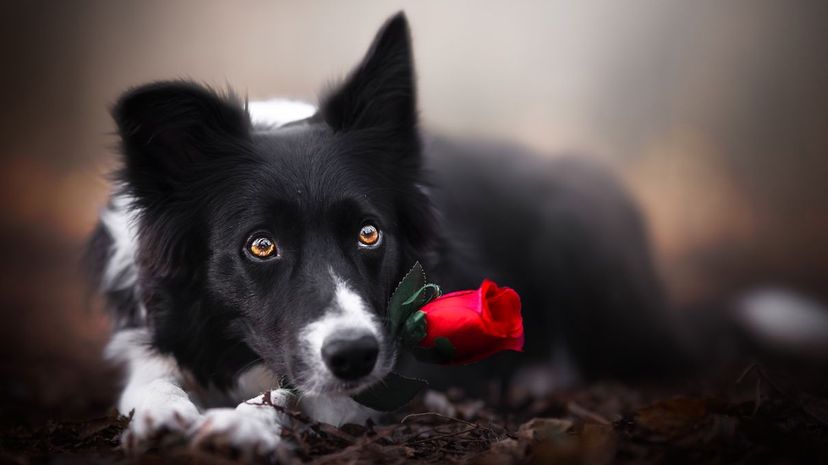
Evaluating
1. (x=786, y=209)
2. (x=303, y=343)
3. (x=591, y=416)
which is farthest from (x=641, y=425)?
(x=786, y=209)

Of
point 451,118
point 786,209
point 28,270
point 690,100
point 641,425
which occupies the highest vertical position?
point 690,100

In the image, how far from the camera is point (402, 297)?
281 centimetres

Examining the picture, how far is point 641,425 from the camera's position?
2469 mm

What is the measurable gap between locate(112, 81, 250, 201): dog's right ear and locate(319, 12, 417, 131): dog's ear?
0.47 m

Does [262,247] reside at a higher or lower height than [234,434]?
higher

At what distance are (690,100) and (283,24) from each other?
411 centimetres

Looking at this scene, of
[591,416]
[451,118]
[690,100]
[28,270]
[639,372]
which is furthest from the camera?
[28,270]

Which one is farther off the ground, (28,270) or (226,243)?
(226,243)

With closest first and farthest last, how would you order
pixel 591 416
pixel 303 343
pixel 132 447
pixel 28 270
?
pixel 132 447, pixel 303 343, pixel 591 416, pixel 28 270

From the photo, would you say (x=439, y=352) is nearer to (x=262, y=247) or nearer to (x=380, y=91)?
(x=262, y=247)

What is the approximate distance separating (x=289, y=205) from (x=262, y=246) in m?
0.21

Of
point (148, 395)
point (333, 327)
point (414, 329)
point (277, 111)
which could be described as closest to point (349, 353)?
point (333, 327)

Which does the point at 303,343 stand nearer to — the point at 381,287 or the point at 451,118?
the point at 381,287

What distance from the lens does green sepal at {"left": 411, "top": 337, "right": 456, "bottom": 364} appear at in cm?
261
